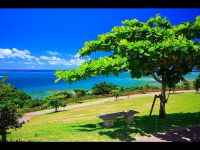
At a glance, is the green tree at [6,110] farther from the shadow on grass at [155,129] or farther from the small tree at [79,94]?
the small tree at [79,94]

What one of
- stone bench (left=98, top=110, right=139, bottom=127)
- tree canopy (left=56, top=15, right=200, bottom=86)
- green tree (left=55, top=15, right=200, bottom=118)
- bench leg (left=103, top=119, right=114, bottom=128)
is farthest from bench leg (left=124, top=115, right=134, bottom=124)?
tree canopy (left=56, top=15, right=200, bottom=86)

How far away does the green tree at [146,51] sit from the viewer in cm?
1061

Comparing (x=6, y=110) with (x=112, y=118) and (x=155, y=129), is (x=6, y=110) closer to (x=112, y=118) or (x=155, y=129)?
(x=112, y=118)

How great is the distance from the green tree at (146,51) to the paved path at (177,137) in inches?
106

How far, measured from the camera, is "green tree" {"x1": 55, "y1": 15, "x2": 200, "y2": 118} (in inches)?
418

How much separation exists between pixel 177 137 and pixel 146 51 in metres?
3.27

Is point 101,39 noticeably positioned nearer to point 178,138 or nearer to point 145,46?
point 145,46

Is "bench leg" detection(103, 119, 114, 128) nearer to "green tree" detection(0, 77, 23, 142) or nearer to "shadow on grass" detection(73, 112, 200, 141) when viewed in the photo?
"shadow on grass" detection(73, 112, 200, 141)

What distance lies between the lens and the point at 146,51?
10.8 metres

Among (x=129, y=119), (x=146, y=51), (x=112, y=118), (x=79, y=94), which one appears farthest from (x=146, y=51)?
(x=79, y=94)

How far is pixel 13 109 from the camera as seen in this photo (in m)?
9.00

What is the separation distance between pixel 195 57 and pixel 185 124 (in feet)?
9.47
